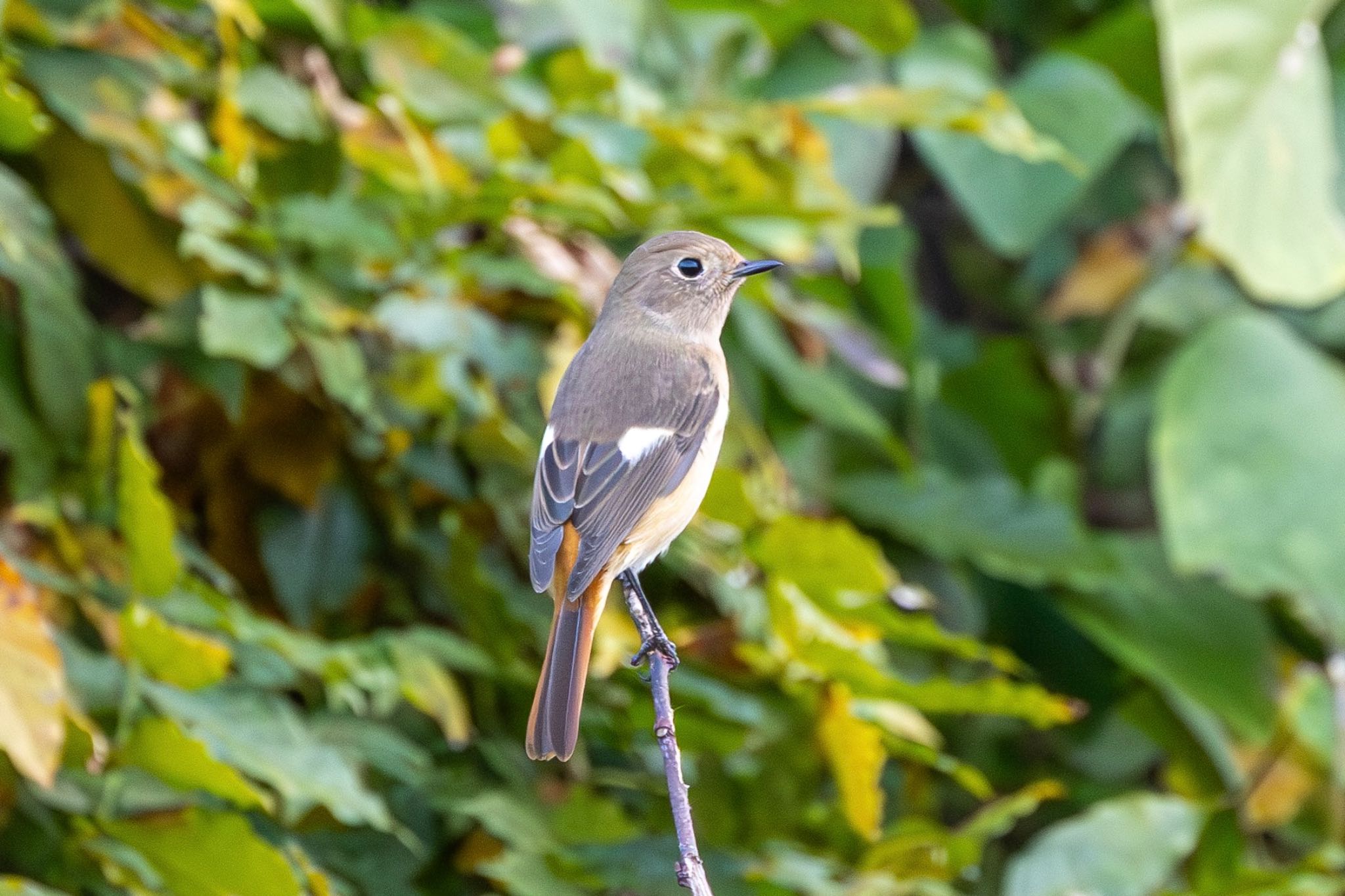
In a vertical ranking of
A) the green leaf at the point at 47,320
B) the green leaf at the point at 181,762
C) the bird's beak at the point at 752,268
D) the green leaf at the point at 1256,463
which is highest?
the bird's beak at the point at 752,268

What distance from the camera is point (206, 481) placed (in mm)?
2324

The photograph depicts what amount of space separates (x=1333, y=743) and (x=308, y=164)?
6.98ft

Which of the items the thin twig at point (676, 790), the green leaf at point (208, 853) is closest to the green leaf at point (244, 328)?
the green leaf at point (208, 853)

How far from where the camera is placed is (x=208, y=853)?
1.78 meters

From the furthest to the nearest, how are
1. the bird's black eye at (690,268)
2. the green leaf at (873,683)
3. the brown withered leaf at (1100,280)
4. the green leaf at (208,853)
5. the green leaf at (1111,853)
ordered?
the brown withered leaf at (1100,280) → the green leaf at (1111,853) → the green leaf at (873,683) → the green leaf at (208,853) → the bird's black eye at (690,268)

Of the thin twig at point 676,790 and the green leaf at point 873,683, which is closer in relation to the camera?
the thin twig at point 676,790

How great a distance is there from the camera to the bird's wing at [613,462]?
4.78ft

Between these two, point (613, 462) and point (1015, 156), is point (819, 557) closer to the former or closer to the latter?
point (613, 462)

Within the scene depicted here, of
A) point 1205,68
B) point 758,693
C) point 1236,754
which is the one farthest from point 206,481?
point 1236,754

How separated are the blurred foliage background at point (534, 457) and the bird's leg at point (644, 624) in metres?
0.49

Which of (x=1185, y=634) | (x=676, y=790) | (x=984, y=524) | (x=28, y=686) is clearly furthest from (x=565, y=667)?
(x=1185, y=634)

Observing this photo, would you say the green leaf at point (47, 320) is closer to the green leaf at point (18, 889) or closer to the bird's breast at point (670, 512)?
the green leaf at point (18, 889)

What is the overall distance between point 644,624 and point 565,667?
15 cm

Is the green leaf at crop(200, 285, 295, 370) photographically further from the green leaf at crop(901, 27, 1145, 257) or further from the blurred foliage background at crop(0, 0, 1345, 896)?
the green leaf at crop(901, 27, 1145, 257)
